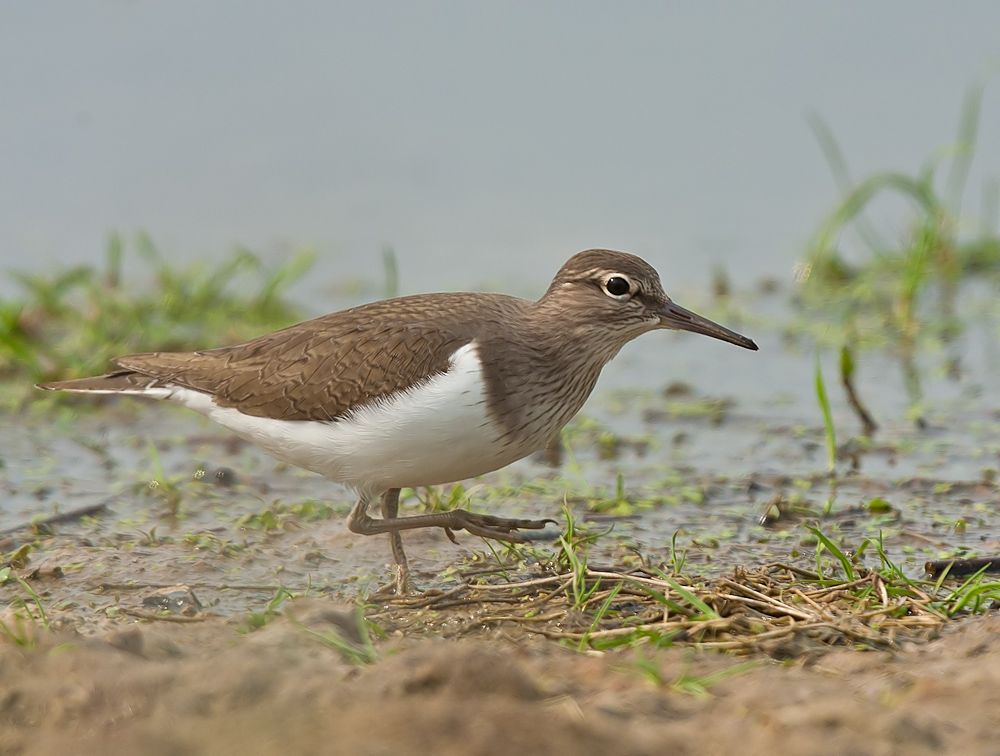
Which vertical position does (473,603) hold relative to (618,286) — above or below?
below

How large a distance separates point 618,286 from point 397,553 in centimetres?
156

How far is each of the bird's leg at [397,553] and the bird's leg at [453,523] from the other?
48 millimetres

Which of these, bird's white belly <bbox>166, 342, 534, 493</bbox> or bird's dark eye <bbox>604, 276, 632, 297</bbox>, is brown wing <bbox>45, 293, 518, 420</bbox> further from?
bird's dark eye <bbox>604, 276, 632, 297</bbox>

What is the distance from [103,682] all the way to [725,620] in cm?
212

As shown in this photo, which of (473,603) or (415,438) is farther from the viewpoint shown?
(415,438)

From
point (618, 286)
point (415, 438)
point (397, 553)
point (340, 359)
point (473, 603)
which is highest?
point (618, 286)

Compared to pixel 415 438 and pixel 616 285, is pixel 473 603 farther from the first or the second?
pixel 616 285

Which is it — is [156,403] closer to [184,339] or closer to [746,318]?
[184,339]

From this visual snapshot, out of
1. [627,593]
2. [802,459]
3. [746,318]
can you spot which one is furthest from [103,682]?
[746,318]

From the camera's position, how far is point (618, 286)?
6121mm

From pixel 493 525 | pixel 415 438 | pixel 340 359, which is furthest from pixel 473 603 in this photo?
pixel 340 359

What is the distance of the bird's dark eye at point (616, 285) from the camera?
20.0ft

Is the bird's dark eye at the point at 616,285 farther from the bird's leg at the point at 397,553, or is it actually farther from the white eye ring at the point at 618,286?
the bird's leg at the point at 397,553

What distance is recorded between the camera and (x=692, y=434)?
7.92 m
